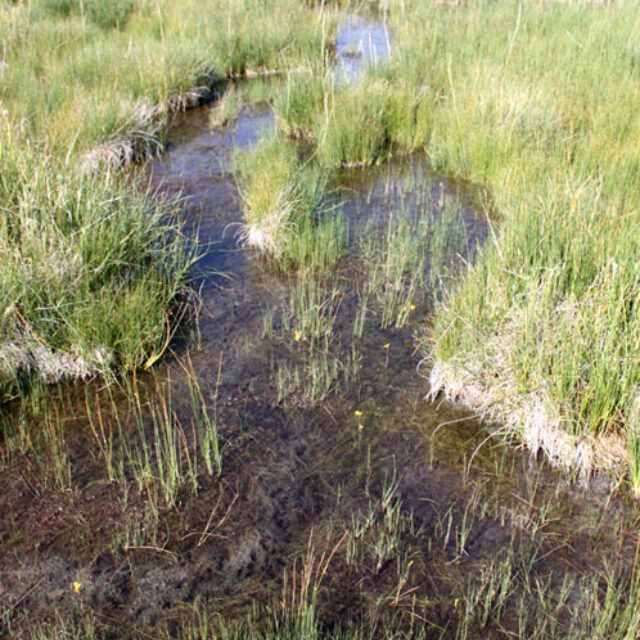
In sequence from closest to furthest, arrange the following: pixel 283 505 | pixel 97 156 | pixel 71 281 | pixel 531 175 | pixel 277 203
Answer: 1. pixel 283 505
2. pixel 71 281
3. pixel 277 203
4. pixel 531 175
5. pixel 97 156

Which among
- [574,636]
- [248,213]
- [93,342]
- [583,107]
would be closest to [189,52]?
[248,213]

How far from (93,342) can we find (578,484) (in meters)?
2.75

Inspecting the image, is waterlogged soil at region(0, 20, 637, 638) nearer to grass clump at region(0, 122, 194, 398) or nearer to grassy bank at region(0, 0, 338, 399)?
grass clump at region(0, 122, 194, 398)

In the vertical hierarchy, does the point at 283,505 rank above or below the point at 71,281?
below

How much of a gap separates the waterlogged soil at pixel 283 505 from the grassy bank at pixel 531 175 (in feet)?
0.99

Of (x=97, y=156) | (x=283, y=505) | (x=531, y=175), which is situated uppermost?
(x=531, y=175)

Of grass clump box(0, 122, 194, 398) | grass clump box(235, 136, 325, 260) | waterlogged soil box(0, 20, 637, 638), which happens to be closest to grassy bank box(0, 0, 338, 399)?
grass clump box(0, 122, 194, 398)

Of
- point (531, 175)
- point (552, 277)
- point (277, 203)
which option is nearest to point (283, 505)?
point (552, 277)

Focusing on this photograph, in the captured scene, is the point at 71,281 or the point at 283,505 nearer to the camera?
the point at 283,505

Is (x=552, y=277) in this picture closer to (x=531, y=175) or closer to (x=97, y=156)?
(x=531, y=175)

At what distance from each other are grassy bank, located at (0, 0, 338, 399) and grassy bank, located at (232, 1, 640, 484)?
4.23 ft

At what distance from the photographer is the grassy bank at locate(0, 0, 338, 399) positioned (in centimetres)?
392

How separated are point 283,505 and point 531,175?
3901 millimetres

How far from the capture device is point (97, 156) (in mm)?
6555
